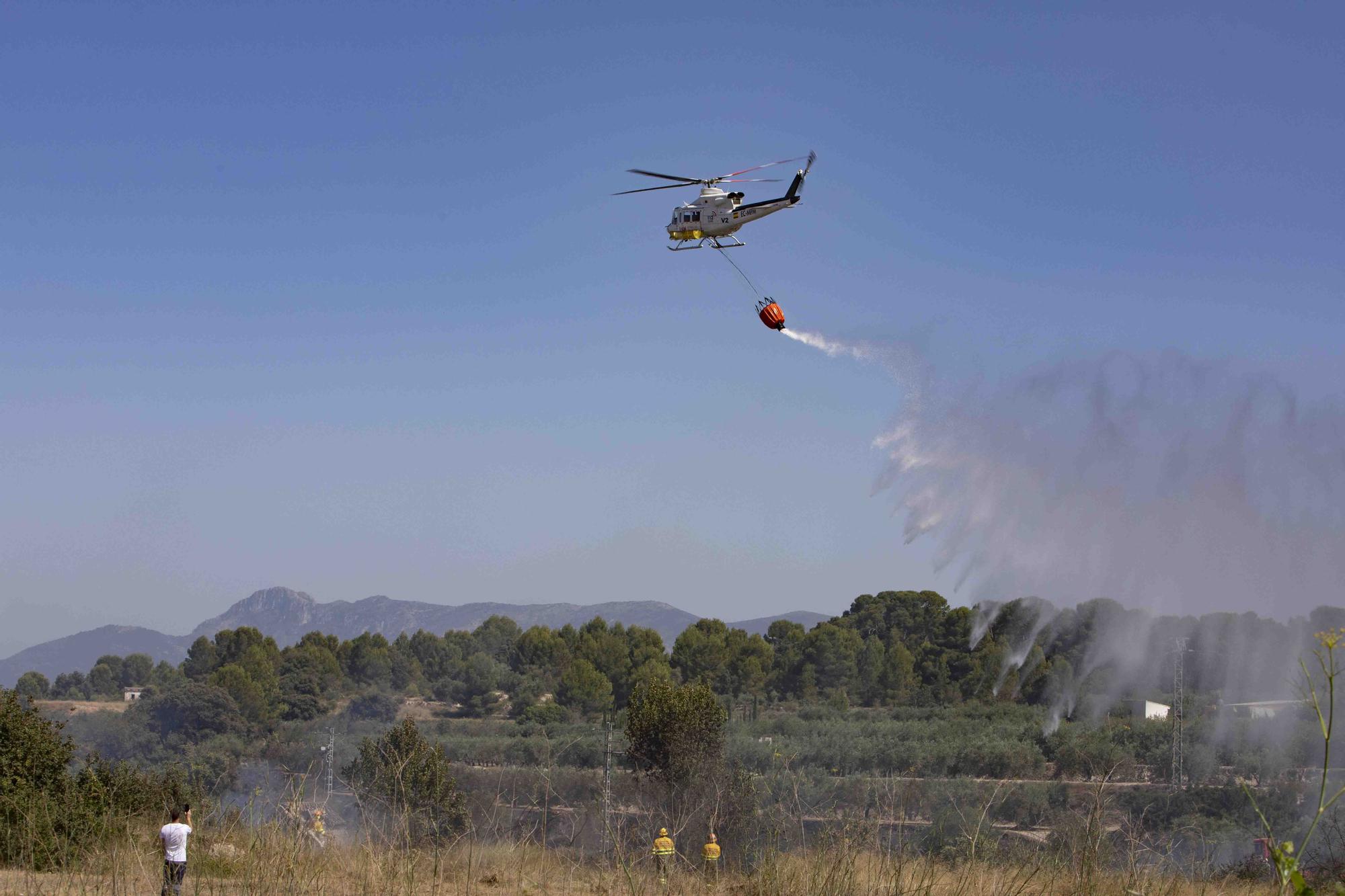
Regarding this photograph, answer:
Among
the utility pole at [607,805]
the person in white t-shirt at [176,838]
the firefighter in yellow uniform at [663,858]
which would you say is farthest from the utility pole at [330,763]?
the firefighter in yellow uniform at [663,858]

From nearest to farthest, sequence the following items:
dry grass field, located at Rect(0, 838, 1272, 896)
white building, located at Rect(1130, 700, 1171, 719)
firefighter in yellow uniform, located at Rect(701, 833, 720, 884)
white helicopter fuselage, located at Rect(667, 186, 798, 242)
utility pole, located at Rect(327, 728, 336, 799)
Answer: dry grass field, located at Rect(0, 838, 1272, 896)
utility pole, located at Rect(327, 728, 336, 799)
firefighter in yellow uniform, located at Rect(701, 833, 720, 884)
white helicopter fuselage, located at Rect(667, 186, 798, 242)
white building, located at Rect(1130, 700, 1171, 719)

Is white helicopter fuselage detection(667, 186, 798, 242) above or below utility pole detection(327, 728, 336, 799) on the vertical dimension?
above

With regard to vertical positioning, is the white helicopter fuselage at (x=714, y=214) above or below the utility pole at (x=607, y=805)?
above

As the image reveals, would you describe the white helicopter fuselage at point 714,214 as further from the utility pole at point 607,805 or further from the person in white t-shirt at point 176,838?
the person in white t-shirt at point 176,838

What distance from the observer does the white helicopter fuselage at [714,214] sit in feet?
112

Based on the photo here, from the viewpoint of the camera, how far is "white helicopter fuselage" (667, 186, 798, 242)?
34.3 meters

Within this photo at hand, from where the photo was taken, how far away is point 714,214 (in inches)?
1350

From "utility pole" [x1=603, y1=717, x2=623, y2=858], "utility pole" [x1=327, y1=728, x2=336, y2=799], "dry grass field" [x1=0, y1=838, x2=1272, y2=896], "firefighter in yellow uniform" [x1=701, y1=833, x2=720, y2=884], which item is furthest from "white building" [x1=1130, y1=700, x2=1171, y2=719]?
"firefighter in yellow uniform" [x1=701, y1=833, x2=720, y2=884]

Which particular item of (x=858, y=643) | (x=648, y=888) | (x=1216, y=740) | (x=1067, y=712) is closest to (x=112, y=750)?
(x=858, y=643)

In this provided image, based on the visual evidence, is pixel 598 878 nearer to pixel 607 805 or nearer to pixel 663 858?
pixel 663 858

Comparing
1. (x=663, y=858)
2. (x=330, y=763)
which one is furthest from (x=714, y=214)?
(x=663, y=858)

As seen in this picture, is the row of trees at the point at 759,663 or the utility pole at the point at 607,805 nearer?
the utility pole at the point at 607,805

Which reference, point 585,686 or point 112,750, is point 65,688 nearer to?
point 112,750

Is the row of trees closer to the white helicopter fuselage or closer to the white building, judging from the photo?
the white building
